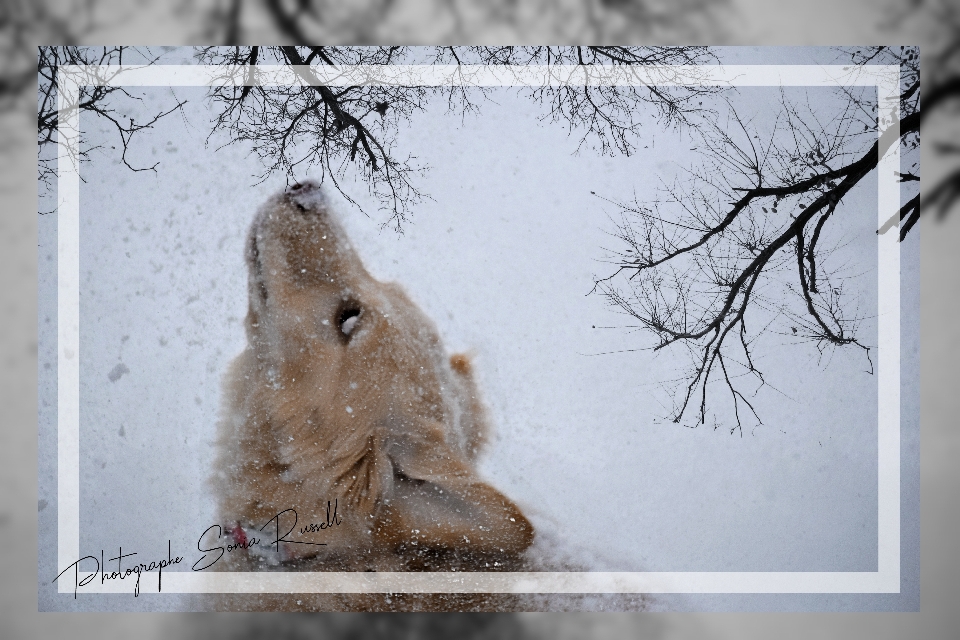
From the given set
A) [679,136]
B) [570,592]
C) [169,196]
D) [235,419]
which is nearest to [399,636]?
[570,592]

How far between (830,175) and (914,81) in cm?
39

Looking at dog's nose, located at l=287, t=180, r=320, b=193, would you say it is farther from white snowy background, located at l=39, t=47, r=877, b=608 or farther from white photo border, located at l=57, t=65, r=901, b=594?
white photo border, located at l=57, t=65, r=901, b=594

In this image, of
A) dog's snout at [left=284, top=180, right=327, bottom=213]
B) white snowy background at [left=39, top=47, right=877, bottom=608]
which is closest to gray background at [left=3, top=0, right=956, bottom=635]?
white snowy background at [left=39, top=47, right=877, bottom=608]

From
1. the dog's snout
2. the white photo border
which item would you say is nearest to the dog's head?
the dog's snout

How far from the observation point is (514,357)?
5.57 feet

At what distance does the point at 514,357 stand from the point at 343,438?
0.59 m

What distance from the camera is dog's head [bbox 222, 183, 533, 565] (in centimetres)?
169

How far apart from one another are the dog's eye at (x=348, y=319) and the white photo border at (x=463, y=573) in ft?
2.30

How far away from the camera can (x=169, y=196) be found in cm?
170

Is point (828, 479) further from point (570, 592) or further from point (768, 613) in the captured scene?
point (570, 592)

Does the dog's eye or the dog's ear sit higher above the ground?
the dog's eye
